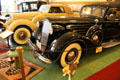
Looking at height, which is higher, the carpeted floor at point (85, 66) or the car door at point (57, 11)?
the car door at point (57, 11)

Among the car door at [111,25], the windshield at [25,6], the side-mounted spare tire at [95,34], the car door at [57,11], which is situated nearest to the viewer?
the side-mounted spare tire at [95,34]

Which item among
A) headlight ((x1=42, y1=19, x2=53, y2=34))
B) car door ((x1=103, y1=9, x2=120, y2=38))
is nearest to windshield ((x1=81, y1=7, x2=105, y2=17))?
car door ((x1=103, y1=9, x2=120, y2=38))

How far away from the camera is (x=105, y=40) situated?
390cm

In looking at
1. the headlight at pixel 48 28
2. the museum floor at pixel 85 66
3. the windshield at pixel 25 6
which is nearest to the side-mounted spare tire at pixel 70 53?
the museum floor at pixel 85 66

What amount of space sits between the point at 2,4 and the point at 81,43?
35.5 feet

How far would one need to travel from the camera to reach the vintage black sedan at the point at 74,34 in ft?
8.12

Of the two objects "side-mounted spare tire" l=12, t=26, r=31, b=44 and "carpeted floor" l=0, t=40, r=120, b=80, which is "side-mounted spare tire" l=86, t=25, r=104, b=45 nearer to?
"carpeted floor" l=0, t=40, r=120, b=80

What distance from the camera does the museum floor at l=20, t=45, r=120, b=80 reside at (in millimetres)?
2470

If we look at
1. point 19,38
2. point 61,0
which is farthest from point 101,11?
point 61,0

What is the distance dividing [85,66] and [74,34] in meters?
0.94

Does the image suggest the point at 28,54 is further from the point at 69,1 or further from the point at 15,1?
the point at 15,1

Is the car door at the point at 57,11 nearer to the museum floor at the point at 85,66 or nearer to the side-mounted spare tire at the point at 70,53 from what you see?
the museum floor at the point at 85,66

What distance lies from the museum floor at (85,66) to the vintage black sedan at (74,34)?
28cm

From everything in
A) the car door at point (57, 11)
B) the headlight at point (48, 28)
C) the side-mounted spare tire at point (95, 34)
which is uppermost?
the car door at point (57, 11)
